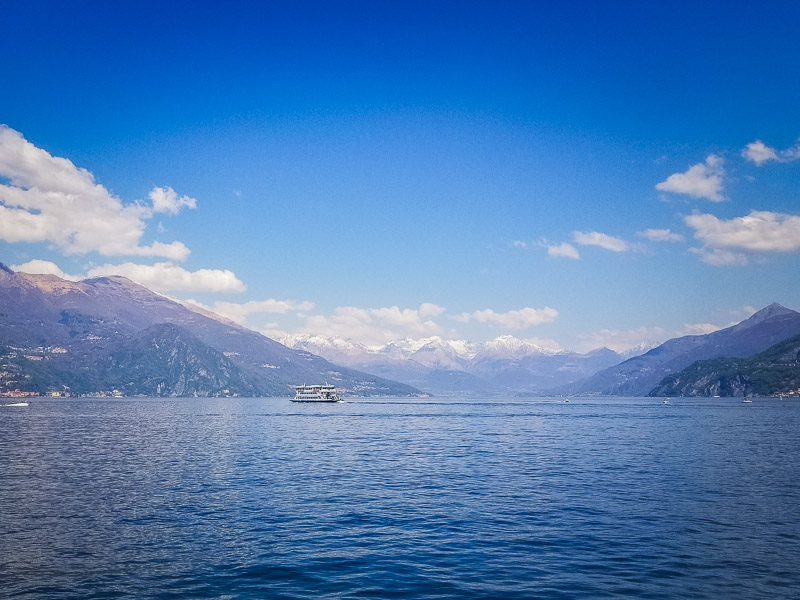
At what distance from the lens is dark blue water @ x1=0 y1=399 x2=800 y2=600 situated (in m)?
30.3

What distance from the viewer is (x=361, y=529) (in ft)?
138

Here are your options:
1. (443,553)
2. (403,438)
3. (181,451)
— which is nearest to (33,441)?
(181,451)

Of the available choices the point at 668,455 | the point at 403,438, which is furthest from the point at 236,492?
the point at 403,438

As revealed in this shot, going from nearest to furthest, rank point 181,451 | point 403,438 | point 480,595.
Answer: point 480,595 → point 181,451 → point 403,438

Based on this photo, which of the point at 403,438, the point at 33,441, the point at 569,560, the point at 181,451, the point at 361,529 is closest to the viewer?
the point at 569,560

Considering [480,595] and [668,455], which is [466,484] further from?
[668,455]

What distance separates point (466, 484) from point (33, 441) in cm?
9128

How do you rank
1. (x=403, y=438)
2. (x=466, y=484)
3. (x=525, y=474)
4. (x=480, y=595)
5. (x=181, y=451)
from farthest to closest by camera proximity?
(x=403, y=438) < (x=181, y=451) < (x=525, y=474) < (x=466, y=484) < (x=480, y=595)

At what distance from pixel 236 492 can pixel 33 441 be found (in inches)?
2979

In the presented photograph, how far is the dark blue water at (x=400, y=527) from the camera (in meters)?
30.3

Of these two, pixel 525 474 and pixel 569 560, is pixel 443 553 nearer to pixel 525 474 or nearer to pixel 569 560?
pixel 569 560

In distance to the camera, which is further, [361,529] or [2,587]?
[361,529]

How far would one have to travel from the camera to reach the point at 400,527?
140 ft

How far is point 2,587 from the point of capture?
29.2 m
